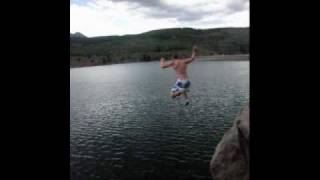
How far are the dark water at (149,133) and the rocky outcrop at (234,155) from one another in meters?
5.70

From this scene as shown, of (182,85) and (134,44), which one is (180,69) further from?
(134,44)

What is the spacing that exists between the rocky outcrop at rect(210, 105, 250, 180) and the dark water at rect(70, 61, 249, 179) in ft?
18.7

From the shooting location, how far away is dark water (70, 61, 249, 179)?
84.2 feet

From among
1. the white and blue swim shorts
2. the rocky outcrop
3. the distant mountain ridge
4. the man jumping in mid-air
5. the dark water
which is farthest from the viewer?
the distant mountain ridge

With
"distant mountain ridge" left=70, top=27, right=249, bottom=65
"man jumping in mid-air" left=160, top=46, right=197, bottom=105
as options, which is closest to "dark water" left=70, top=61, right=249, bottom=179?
"man jumping in mid-air" left=160, top=46, right=197, bottom=105

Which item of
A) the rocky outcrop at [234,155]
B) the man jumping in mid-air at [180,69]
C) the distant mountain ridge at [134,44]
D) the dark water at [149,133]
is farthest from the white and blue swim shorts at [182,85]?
the distant mountain ridge at [134,44]

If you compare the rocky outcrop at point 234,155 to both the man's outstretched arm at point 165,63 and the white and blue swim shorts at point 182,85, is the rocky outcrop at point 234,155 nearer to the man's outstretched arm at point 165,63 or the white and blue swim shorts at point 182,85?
the white and blue swim shorts at point 182,85

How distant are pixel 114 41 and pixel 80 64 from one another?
25.4 metres

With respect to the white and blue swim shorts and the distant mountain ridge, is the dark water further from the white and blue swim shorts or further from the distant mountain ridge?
the distant mountain ridge

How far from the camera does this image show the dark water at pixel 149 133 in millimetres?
25656
